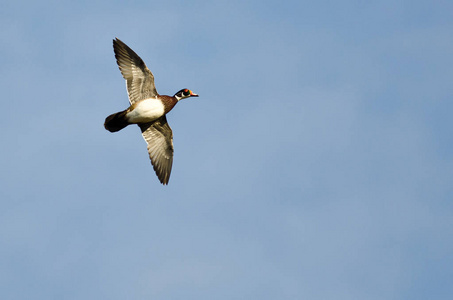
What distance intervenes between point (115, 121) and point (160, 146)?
2911 mm

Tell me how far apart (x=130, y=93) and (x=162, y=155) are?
2940 millimetres

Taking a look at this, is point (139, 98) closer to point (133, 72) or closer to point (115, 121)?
point (133, 72)

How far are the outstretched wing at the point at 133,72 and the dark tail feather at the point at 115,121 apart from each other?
87cm

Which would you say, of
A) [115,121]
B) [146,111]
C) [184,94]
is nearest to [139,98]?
[146,111]

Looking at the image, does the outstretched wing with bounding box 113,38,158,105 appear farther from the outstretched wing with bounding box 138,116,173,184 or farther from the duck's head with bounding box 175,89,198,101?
the outstretched wing with bounding box 138,116,173,184

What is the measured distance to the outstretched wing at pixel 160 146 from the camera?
27.1 meters

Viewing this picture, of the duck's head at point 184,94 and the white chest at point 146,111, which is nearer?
the white chest at point 146,111

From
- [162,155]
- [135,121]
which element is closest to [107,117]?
[135,121]

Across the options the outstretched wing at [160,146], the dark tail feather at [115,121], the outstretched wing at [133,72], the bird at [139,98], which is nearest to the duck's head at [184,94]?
the bird at [139,98]

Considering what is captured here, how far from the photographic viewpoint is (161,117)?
26.7 m

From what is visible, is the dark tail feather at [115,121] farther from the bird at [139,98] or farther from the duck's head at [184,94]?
the duck's head at [184,94]

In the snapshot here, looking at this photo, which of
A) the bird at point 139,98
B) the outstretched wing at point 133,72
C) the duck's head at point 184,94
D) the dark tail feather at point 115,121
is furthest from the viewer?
the duck's head at point 184,94

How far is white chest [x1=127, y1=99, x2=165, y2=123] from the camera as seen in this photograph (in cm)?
2528

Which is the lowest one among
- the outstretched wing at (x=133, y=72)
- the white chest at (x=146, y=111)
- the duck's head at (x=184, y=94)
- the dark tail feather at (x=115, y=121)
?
the dark tail feather at (x=115, y=121)
